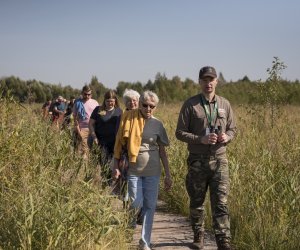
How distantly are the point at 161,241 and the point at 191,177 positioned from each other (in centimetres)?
89

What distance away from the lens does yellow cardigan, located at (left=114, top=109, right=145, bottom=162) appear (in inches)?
172

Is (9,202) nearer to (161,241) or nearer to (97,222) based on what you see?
(97,222)

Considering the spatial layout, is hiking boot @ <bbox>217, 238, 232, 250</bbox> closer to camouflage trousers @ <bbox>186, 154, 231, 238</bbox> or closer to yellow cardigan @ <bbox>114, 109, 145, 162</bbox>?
camouflage trousers @ <bbox>186, 154, 231, 238</bbox>

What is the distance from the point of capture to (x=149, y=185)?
4441 millimetres

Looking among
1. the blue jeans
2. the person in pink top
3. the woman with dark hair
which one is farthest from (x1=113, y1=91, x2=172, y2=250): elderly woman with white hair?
the person in pink top

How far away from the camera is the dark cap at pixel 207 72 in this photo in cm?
435

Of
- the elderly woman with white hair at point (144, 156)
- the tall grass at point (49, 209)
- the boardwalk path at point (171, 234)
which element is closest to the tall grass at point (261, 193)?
the boardwalk path at point (171, 234)

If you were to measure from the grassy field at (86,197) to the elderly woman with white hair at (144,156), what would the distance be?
25 centimetres

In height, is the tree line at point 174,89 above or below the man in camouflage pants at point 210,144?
above

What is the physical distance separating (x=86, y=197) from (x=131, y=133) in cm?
80

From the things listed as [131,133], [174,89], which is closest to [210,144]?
[131,133]

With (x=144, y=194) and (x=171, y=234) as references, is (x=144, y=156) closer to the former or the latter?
(x=144, y=194)

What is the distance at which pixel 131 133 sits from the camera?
14.5ft

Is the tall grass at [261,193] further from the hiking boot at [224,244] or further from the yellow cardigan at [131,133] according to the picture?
the yellow cardigan at [131,133]
